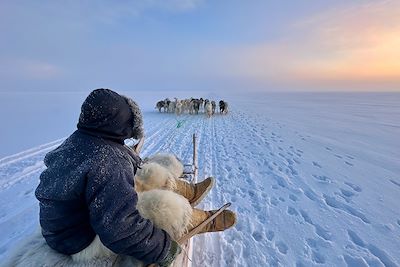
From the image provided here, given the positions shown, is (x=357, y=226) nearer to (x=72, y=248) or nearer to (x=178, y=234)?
(x=178, y=234)

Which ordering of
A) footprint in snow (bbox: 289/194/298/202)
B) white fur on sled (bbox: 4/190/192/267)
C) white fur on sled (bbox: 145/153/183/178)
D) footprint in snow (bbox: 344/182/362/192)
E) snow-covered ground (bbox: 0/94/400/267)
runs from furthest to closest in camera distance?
footprint in snow (bbox: 344/182/362/192) → footprint in snow (bbox: 289/194/298/202) → white fur on sled (bbox: 145/153/183/178) → snow-covered ground (bbox: 0/94/400/267) → white fur on sled (bbox: 4/190/192/267)

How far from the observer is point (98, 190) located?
59.2 inches

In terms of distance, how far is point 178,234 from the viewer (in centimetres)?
203

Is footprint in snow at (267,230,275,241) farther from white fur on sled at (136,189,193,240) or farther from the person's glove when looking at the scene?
the person's glove

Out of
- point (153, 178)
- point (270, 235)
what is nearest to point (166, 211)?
point (153, 178)

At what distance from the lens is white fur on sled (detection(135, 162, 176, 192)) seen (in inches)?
109

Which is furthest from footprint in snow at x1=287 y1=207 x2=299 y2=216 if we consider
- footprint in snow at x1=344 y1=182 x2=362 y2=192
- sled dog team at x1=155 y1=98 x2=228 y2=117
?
sled dog team at x1=155 y1=98 x2=228 y2=117

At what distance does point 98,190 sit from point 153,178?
1350mm

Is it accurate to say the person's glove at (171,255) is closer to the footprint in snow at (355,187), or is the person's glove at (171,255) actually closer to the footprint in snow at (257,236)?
the footprint in snow at (257,236)

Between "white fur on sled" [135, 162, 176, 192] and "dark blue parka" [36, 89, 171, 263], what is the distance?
102 cm

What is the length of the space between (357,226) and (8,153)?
804cm

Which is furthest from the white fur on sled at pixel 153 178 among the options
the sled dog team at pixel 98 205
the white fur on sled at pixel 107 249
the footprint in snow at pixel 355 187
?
the footprint in snow at pixel 355 187

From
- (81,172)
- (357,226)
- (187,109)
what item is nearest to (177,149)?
(357,226)

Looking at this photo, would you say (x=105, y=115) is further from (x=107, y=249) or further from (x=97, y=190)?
(x=107, y=249)
